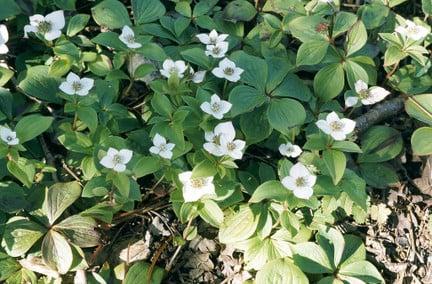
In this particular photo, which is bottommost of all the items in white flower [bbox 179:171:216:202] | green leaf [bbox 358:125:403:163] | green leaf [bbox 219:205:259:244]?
green leaf [bbox 219:205:259:244]

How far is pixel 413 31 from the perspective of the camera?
110 inches

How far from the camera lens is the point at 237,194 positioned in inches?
98.4

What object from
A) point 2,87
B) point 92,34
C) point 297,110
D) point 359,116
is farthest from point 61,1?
point 359,116

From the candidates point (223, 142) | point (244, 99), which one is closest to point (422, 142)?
point (244, 99)

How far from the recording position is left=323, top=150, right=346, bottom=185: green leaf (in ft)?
7.67

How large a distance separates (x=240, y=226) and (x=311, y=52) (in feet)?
2.85

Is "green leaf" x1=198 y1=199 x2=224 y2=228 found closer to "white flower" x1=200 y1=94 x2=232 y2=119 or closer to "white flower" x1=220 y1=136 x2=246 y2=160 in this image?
"white flower" x1=220 y1=136 x2=246 y2=160

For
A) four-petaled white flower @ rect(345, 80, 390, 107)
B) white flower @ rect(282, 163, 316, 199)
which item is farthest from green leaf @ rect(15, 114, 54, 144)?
four-petaled white flower @ rect(345, 80, 390, 107)

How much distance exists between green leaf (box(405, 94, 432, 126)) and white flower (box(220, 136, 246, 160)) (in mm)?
914

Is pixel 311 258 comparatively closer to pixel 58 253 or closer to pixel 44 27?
pixel 58 253

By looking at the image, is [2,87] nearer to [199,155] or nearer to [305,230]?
[199,155]

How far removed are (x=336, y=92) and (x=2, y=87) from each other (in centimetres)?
154

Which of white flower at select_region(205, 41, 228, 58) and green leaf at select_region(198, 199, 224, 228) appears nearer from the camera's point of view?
green leaf at select_region(198, 199, 224, 228)

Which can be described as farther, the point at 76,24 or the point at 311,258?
the point at 76,24
